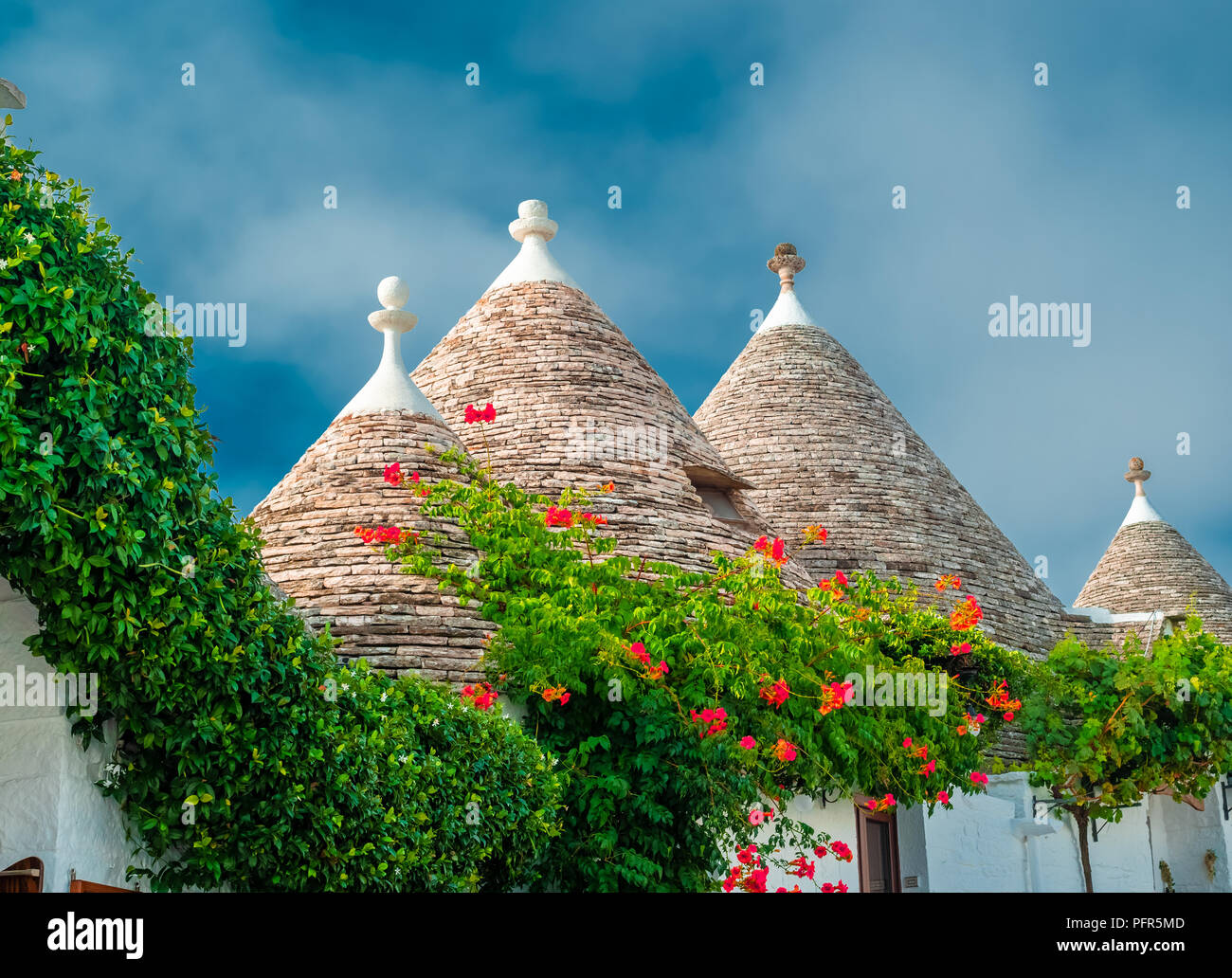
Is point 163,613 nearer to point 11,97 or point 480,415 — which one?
point 11,97

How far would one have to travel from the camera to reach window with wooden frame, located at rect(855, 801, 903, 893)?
13.4 meters

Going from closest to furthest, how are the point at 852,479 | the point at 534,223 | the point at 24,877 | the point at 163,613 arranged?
1. the point at 24,877
2. the point at 163,613
3. the point at 534,223
4. the point at 852,479

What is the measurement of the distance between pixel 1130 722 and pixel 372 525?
30.6 ft

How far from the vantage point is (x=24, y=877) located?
5016 mm

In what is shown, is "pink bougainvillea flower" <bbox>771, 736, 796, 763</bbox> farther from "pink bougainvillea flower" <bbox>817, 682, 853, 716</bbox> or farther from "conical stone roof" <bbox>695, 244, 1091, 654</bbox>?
"conical stone roof" <bbox>695, 244, 1091, 654</bbox>

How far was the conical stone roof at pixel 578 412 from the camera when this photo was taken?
11.6 metres

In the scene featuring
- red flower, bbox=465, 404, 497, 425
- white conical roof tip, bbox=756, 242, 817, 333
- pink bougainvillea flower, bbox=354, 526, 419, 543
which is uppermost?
white conical roof tip, bbox=756, 242, 817, 333

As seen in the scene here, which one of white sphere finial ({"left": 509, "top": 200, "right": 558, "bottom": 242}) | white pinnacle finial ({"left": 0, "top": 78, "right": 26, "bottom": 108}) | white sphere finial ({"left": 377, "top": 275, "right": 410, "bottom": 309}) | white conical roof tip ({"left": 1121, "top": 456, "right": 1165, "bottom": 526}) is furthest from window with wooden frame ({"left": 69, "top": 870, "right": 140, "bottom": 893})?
white conical roof tip ({"left": 1121, "top": 456, "right": 1165, "bottom": 526})

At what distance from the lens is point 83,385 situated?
15.9 ft

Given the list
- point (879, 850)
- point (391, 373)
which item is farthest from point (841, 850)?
point (391, 373)

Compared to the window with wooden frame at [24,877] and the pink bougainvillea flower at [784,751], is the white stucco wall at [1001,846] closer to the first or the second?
the pink bougainvillea flower at [784,751]

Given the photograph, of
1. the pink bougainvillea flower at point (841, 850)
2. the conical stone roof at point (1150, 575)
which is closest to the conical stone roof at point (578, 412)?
the pink bougainvillea flower at point (841, 850)

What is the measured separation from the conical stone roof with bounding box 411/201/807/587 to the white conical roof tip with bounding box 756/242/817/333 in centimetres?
607

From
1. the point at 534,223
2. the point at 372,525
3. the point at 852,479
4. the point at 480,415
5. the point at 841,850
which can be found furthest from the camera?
the point at 852,479
